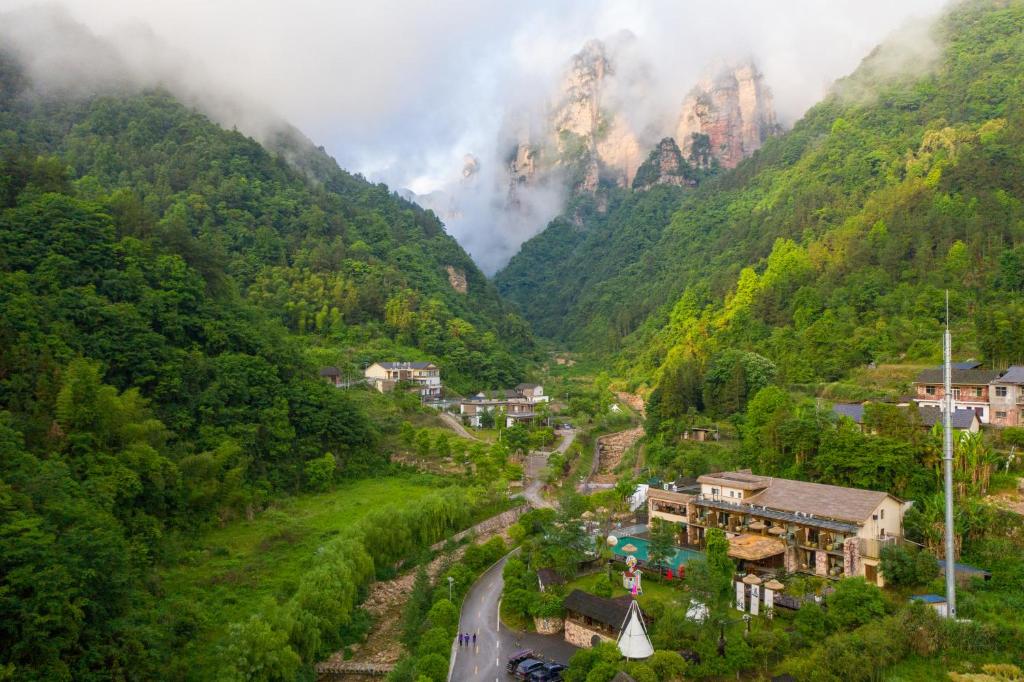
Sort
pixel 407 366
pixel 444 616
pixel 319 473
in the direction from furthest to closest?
1. pixel 407 366
2. pixel 319 473
3. pixel 444 616

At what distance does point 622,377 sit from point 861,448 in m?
48.1

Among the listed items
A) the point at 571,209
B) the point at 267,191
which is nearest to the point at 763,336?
the point at 267,191

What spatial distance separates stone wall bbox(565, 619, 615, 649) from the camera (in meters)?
22.9

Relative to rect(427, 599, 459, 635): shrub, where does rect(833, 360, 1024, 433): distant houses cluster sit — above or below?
above

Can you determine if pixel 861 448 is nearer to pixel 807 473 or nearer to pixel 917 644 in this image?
pixel 807 473

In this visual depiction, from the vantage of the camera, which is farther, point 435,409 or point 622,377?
point 622,377

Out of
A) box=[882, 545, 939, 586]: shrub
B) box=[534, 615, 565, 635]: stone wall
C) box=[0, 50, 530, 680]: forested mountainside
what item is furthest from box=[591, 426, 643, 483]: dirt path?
box=[882, 545, 939, 586]: shrub

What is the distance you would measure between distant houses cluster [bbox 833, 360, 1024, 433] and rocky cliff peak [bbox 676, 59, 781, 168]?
115795 mm

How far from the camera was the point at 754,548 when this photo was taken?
82.8 feet

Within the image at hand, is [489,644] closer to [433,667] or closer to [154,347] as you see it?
[433,667]

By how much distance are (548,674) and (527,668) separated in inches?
27.8

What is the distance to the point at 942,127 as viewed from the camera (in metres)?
64.4

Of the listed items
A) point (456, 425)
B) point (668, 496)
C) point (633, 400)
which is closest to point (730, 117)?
point (633, 400)

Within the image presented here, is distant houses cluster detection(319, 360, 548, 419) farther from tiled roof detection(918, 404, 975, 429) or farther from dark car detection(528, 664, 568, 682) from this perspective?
dark car detection(528, 664, 568, 682)
